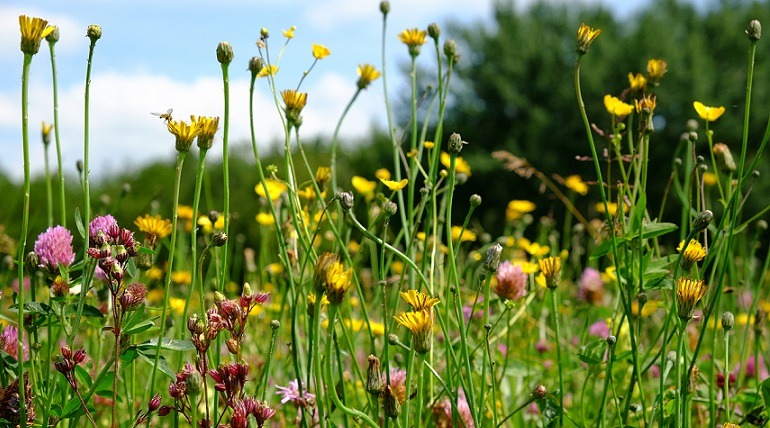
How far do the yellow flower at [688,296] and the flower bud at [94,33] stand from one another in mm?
639

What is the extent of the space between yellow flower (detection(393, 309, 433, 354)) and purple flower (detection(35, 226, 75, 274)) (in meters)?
0.41

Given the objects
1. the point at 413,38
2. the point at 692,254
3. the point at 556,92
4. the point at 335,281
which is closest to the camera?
the point at 335,281

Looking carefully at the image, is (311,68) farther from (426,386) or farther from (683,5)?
(683,5)

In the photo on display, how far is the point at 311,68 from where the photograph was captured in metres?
1.27

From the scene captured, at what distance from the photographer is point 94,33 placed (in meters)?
0.88

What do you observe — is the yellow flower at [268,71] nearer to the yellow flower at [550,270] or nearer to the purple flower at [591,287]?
the yellow flower at [550,270]

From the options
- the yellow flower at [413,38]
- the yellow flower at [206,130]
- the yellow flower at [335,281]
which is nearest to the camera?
the yellow flower at [335,281]

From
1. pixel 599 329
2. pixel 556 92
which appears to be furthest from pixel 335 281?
pixel 556 92

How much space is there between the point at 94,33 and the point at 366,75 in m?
0.52

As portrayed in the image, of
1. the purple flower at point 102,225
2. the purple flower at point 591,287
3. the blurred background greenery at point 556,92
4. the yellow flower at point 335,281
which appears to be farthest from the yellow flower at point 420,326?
the blurred background greenery at point 556,92

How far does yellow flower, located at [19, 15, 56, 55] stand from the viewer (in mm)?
763

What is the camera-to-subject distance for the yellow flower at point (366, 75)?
1310 mm

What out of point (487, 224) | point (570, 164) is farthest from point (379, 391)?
point (570, 164)

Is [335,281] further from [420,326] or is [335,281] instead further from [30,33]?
[30,33]
